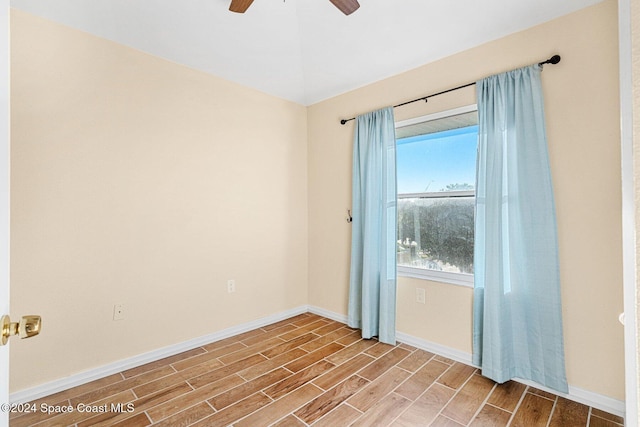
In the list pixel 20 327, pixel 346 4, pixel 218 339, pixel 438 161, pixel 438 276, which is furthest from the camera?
pixel 218 339

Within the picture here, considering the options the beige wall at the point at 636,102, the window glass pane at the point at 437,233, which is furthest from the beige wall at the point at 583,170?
the beige wall at the point at 636,102

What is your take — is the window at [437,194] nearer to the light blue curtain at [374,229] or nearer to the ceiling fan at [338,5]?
the light blue curtain at [374,229]

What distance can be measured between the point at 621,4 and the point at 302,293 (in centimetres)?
348

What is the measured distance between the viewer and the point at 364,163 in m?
3.06

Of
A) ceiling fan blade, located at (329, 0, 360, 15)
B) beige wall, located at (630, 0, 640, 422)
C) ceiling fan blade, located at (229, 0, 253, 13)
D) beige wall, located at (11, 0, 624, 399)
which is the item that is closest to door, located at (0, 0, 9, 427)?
beige wall, located at (630, 0, 640, 422)

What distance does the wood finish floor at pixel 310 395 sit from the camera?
1.78 m

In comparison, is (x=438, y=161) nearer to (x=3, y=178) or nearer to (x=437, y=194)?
(x=437, y=194)

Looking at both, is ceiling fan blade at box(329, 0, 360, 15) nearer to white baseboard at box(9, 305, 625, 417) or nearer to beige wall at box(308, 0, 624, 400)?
beige wall at box(308, 0, 624, 400)

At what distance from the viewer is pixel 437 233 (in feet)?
8.80

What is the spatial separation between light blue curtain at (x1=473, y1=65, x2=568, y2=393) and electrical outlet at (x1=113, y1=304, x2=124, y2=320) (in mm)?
2706

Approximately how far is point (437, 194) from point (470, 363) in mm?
1372

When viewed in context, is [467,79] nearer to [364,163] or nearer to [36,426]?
[364,163]

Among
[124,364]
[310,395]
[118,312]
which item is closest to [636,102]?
[310,395]

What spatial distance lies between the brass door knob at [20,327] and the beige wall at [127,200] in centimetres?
A: 172
